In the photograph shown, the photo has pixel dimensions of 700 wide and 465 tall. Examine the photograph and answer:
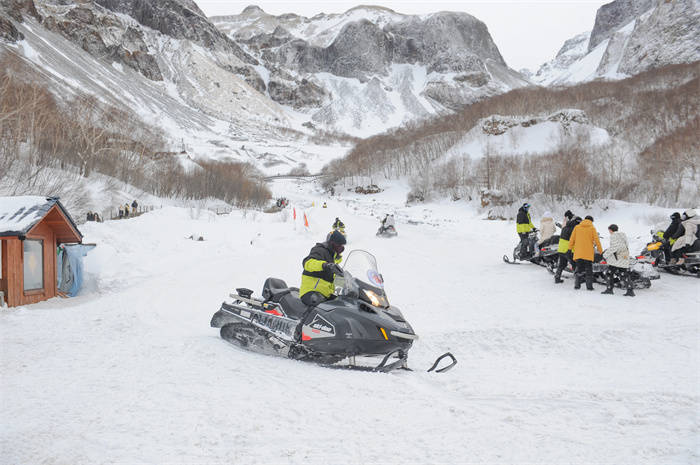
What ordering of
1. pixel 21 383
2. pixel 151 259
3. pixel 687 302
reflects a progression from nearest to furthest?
pixel 21 383, pixel 687 302, pixel 151 259

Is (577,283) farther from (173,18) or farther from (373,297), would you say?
(173,18)

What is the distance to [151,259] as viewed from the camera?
44.5 feet

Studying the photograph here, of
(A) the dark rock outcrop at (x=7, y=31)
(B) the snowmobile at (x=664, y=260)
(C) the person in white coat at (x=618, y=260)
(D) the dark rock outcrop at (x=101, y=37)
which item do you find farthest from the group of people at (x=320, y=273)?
(D) the dark rock outcrop at (x=101, y=37)

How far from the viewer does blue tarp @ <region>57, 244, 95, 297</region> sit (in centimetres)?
1013

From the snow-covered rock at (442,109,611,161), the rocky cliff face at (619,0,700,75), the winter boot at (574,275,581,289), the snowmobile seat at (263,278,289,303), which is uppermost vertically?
the rocky cliff face at (619,0,700,75)

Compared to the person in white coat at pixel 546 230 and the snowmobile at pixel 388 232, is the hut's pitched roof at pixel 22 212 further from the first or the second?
the snowmobile at pixel 388 232

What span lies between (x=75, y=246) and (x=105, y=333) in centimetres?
547

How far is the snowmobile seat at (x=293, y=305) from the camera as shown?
5402mm

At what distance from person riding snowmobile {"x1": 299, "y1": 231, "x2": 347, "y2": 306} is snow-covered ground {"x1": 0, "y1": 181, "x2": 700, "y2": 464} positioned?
0.86 meters

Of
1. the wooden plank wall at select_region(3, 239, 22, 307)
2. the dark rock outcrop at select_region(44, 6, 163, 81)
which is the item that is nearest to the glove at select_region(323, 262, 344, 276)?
the wooden plank wall at select_region(3, 239, 22, 307)

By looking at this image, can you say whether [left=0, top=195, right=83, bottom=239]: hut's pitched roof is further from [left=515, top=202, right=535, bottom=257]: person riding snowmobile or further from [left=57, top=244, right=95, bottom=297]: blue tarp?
[left=515, top=202, right=535, bottom=257]: person riding snowmobile

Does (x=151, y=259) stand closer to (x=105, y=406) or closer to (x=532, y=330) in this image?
(x=105, y=406)

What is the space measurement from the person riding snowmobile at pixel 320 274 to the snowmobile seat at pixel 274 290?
50 cm

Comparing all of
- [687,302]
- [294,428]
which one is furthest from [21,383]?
[687,302]
